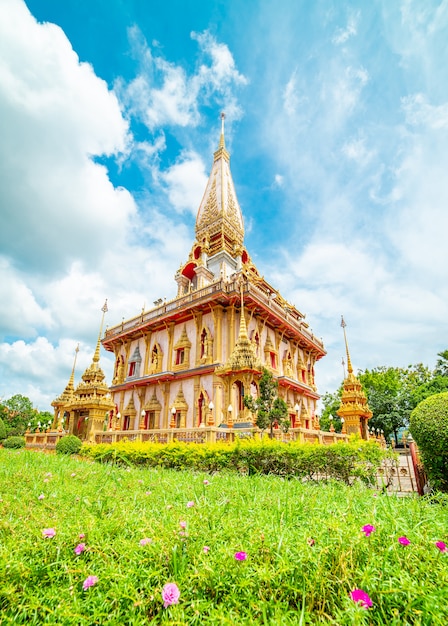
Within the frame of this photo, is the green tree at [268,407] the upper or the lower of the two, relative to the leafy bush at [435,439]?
upper

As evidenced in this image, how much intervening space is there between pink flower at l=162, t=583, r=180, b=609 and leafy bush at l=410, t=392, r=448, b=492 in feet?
14.5

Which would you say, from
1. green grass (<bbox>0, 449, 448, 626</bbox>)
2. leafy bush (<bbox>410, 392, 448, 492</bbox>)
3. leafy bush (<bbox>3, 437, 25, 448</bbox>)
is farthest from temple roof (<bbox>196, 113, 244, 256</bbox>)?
green grass (<bbox>0, 449, 448, 626</bbox>)

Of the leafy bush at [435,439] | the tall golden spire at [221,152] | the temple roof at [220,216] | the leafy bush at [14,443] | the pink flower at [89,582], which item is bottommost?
the pink flower at [89,582]

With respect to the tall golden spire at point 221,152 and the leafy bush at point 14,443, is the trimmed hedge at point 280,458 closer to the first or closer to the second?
the leafy bush at point 14,443

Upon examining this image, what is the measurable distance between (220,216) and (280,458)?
2209 cm

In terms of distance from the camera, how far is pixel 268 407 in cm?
1066

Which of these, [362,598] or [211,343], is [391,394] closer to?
[211,343]

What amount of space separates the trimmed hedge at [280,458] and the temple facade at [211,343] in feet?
13.3

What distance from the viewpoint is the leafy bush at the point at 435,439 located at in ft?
15.8

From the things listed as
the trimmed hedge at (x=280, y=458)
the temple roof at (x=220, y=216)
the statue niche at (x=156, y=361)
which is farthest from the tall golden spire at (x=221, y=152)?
the trimmed hedge at (x=280, y=458)

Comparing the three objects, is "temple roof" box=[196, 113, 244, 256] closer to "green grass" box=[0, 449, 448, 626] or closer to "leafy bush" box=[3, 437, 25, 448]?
"leafy bush" box=[3, 437, 25, 448]

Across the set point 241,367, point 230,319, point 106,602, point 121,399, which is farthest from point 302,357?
point 106,602

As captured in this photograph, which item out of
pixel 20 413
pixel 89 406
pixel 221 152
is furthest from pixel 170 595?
pixel 20 413

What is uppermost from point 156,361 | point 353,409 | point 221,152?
point 221,152
